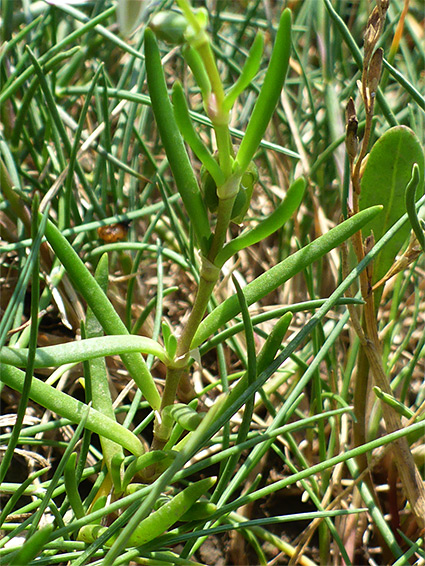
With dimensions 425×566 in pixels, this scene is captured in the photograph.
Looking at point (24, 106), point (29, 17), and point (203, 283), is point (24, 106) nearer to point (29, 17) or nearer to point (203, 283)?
point (29, 17)

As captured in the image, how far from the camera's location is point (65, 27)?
1.43m

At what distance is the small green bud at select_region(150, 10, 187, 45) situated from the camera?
0.43 metres

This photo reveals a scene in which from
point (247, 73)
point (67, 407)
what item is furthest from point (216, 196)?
point (67, 407)

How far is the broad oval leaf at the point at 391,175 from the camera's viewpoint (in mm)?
755

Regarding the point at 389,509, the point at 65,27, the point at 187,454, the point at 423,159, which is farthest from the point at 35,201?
the point at 65,27

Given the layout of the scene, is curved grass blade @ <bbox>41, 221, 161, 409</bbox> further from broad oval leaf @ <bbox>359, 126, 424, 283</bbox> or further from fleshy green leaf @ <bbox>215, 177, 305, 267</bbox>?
broad oval leaf @ <bbox>359, 126, 424, 283</bbox>

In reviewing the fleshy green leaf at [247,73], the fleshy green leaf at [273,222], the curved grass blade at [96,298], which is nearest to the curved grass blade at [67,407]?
the curved grass blade at [96,298]

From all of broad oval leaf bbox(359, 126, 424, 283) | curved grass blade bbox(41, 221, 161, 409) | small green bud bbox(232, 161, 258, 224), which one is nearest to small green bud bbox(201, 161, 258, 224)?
small green bud bbox(232, 161, 258, 224)

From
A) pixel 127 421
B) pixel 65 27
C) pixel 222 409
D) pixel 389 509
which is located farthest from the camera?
pixel 65 27

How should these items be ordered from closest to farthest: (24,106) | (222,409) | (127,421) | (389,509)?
(222,409), (127,421), (389,509), (24,106)

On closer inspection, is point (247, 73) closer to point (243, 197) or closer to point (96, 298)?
point (243, 197)

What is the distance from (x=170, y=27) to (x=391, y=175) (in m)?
0.43

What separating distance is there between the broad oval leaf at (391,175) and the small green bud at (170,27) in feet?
1.26

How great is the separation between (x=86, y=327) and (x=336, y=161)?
23.5 inches
